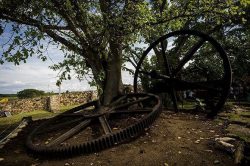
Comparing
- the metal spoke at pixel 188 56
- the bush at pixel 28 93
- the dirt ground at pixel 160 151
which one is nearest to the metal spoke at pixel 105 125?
the dirt ground at pixel 160 151

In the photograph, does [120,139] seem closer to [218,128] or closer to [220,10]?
[218,128]

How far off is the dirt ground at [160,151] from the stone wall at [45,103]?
20849mm

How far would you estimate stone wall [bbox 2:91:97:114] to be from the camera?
27.3 meters

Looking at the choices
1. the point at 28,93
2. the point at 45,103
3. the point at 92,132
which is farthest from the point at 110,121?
the point at 28,93

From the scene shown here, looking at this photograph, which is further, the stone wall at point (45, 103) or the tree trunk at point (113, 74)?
the stone wall at point (45, 103)

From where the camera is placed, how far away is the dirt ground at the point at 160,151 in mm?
4359

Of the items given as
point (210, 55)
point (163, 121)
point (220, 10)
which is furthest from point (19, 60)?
point (210, 55)

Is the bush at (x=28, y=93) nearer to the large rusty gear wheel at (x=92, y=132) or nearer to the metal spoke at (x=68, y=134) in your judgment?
the large rusty gear wheel at (x=92, y=132)

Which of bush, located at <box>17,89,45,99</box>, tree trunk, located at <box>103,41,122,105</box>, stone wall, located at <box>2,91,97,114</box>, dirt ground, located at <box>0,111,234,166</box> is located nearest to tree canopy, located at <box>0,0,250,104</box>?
tree trunk, located at <box>103,41,122,105</box>

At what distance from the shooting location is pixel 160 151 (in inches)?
190

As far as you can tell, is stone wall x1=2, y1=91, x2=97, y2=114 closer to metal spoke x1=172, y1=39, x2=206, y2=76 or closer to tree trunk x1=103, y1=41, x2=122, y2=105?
tree trunk x1=103, y1=41, x2=122, y2=105

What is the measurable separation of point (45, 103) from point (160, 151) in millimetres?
24912

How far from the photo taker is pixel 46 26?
8.30 m

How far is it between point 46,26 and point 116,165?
5.39 m
